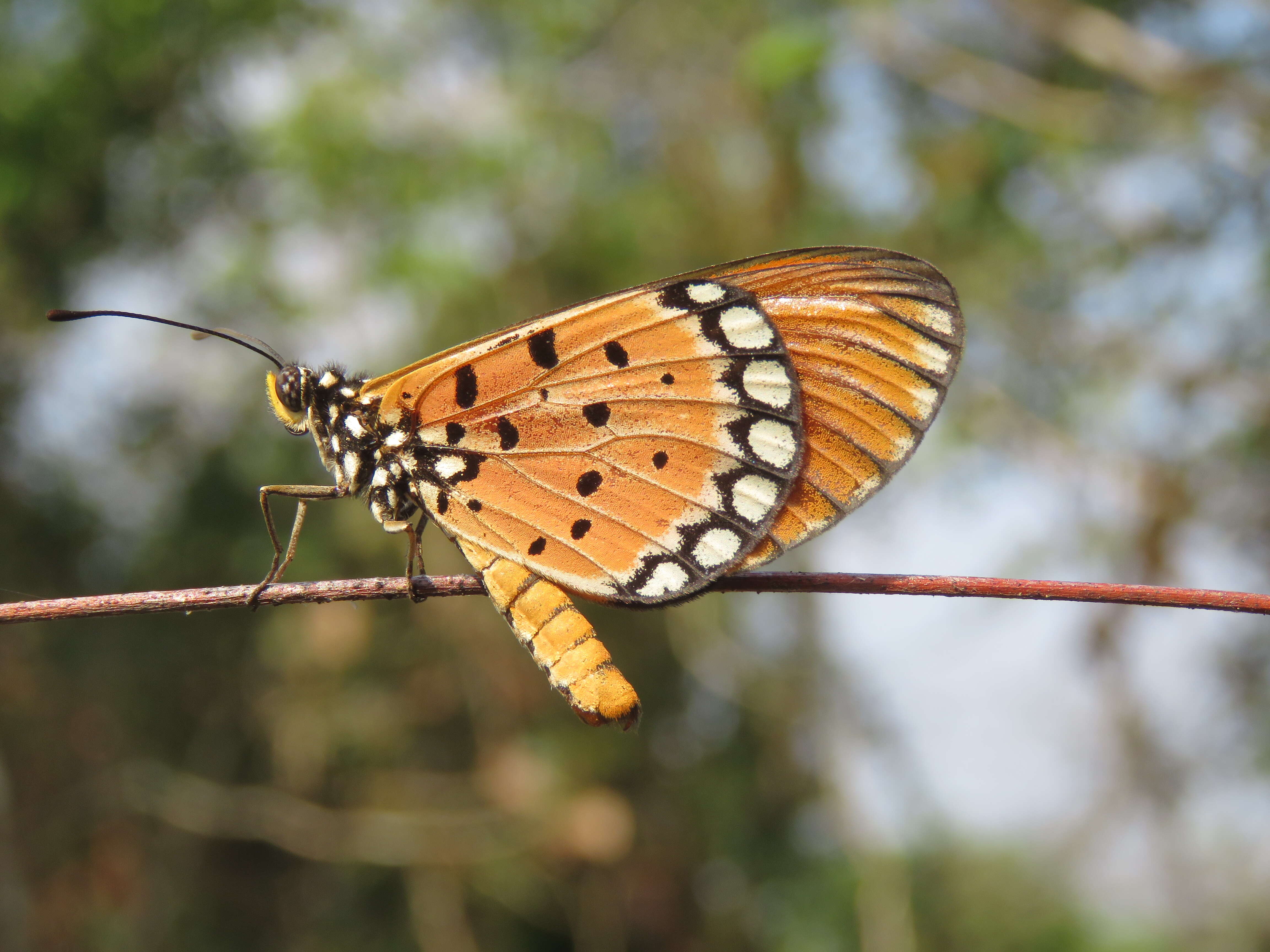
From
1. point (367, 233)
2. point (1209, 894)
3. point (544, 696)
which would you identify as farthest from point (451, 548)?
point (1209, 894)

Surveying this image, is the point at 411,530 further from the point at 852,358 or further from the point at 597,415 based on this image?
the point at 852,358

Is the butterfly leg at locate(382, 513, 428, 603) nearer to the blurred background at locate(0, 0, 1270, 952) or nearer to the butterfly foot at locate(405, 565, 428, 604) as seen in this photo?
the butterfly foot at locate(405, 565, 428, 604)

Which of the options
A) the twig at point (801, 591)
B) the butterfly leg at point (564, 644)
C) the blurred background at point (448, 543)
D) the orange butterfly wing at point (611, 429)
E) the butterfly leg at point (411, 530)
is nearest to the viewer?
the twig at point (801, 591)

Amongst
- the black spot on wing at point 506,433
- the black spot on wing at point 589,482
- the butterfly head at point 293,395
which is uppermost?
the butterfly head at point 293,395

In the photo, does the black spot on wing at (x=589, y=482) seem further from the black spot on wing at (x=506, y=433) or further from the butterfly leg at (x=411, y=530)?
the butterfly leg at (x=411, y=530)

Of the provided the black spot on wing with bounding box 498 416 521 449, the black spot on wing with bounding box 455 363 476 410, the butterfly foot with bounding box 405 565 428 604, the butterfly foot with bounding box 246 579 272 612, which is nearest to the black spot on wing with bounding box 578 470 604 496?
the black spot on wing with bounding box 498 416 521 449

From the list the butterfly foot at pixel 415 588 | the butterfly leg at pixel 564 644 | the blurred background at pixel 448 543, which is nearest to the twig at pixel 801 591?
the butterfly foot at pixel 415 588

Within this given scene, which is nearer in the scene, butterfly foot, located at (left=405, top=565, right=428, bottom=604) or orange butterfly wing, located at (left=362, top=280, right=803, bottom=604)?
butterfly foot, located at (left=405, top=565, right=428, bottom=604)

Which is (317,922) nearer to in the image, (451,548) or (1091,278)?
(451,548)
